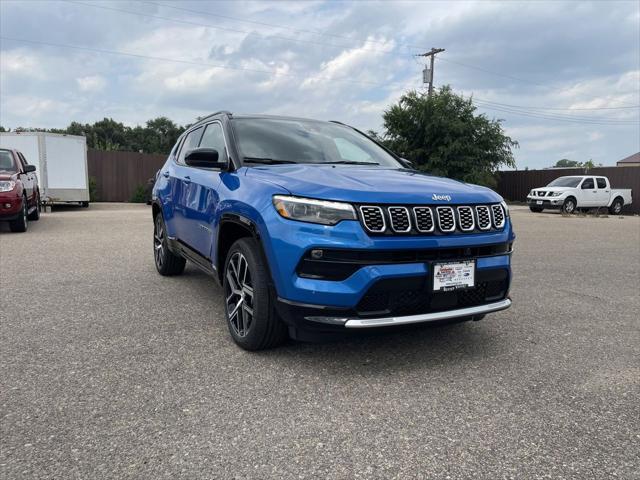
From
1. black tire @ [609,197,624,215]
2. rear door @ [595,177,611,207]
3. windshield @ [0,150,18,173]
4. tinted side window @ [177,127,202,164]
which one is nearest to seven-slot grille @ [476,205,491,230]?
tinted side window @ [177,127,202,164]

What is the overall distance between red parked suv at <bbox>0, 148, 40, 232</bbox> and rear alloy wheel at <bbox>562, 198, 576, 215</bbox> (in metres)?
19.2

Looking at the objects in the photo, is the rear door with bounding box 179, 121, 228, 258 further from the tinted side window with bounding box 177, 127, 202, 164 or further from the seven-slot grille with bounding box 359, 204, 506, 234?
the seven-slot grille with bounding box 359, 204, 506, 234

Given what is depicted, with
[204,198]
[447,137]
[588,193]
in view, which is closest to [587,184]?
[588,193]

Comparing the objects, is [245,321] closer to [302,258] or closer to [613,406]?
[302,258]

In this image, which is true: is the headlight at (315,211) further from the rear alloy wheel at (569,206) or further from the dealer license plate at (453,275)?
the rear alloy wheel at (569,206)

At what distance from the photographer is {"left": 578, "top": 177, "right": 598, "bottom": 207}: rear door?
2141 cm

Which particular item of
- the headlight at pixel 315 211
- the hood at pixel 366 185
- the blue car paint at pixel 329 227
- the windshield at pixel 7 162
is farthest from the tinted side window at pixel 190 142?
the windshield at pixel 7 162

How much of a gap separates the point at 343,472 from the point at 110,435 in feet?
3.72

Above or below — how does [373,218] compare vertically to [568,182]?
below

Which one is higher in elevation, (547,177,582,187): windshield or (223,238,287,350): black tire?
(547,177,582,187): windshield

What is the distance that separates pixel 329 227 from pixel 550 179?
2903 centimetres

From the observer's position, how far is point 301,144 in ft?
14.0

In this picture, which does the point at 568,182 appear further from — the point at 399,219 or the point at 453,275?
the point at 399,219

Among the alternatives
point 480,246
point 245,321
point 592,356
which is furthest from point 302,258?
point 592,356
